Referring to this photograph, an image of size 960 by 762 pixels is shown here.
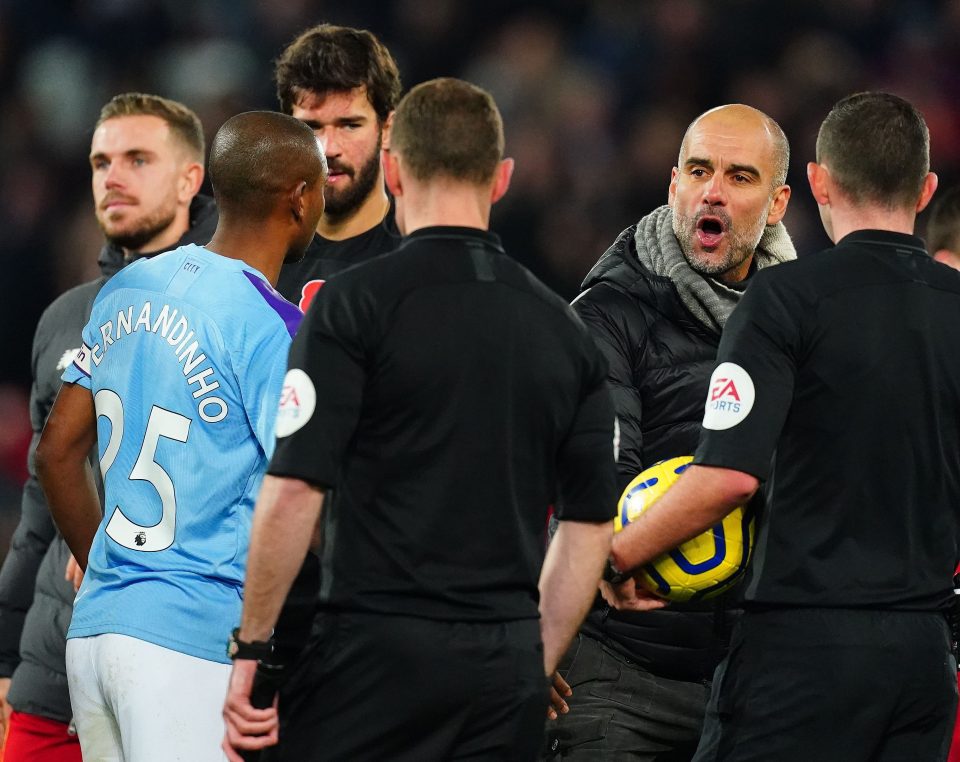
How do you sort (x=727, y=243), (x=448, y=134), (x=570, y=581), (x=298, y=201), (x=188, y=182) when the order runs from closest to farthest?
(x=448, y=134) < (x=570, y=581) < (x=298, y=201) < (x=727, y=243) < (x=188, y=182)

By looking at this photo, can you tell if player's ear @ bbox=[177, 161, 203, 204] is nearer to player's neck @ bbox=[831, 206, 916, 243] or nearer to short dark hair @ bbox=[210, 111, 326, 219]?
short dark hair @ bbox=[210, 111, 326, 219]

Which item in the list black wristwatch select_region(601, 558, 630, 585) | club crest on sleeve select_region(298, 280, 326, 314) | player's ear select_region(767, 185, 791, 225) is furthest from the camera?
club crest on sleeve select_region(298, 280, 326, 314)

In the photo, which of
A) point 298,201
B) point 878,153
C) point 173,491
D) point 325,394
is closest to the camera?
point 325,394

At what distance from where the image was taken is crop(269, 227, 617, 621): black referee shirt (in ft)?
8.01

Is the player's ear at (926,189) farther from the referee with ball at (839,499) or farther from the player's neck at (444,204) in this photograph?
the player's neck at (444,204)

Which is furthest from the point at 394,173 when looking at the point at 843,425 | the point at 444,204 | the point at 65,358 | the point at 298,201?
the point at 65,358

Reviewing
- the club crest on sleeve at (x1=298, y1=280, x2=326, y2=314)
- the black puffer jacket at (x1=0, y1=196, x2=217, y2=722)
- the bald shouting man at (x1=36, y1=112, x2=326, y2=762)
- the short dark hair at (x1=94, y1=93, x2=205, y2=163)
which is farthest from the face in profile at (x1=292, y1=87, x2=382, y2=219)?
the bald shouting man at (x1=36, y1=112, x2=326, y2=762)

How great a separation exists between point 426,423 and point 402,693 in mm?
478

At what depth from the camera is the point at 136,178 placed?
464 cm

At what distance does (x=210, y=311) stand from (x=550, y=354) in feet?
2.43

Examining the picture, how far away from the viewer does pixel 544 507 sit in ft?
8.62

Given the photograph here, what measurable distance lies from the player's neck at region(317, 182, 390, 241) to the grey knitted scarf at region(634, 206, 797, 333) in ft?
3.00

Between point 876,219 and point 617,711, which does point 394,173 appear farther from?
point 617,711

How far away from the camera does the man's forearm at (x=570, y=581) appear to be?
8.86 feet
